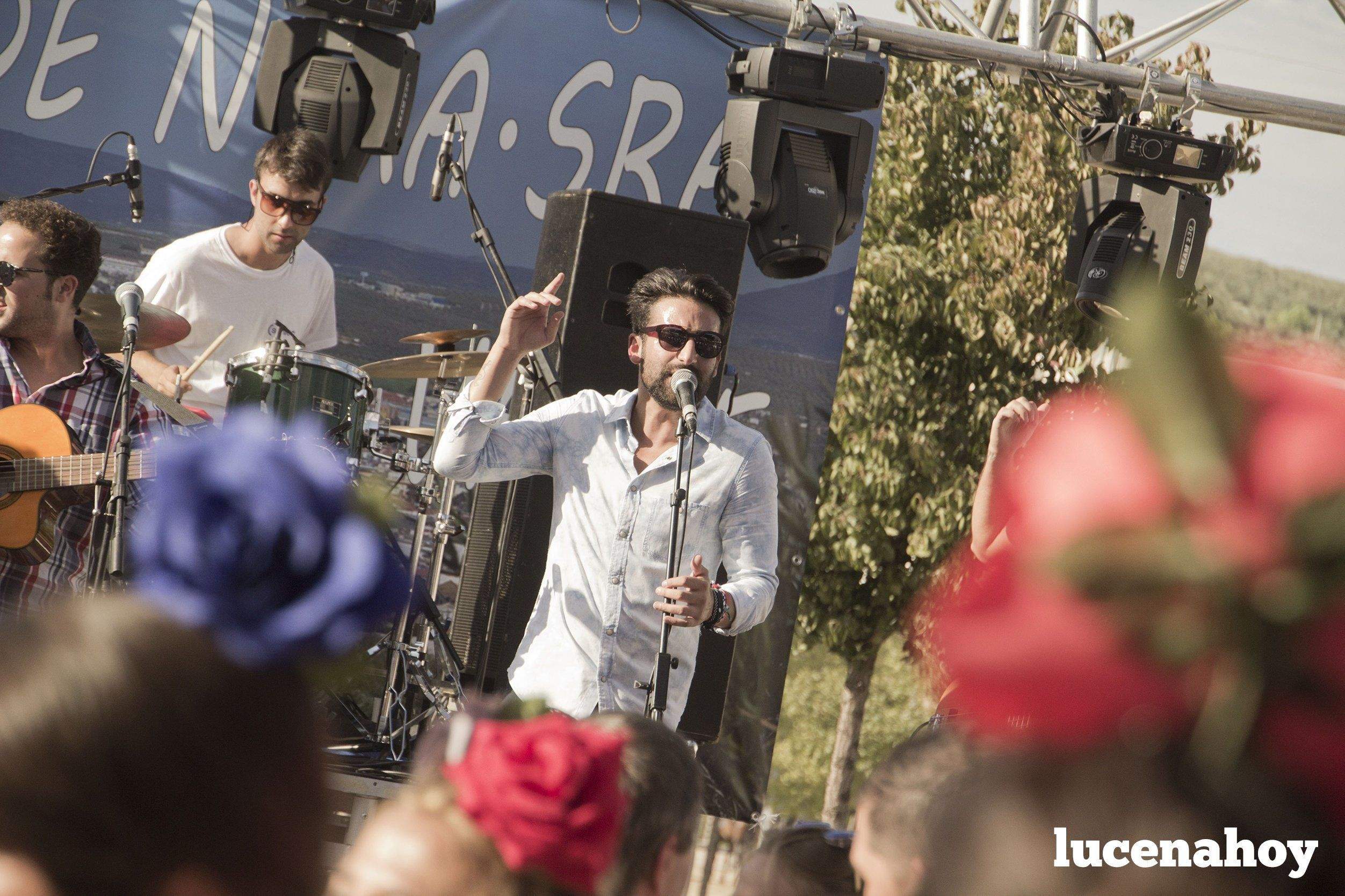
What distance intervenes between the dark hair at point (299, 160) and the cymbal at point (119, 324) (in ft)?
2.17

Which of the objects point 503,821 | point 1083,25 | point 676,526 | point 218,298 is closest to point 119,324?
point 218,298

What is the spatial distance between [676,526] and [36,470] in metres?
1.88

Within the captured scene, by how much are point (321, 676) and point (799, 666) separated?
2010cm

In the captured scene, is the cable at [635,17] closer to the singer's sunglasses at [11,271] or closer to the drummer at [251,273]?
the drummer at [251,273]

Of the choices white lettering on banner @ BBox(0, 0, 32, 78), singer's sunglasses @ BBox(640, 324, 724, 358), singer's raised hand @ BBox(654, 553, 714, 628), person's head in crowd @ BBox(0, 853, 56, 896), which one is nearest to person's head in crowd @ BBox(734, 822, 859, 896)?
singer's raised hand @ BBox(654, 553, 714, 628)

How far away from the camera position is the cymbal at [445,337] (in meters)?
5.38

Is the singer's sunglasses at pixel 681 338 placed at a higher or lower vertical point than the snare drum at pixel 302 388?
higher

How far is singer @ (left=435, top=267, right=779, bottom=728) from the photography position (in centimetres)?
386

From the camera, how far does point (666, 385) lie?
4098 millimetres

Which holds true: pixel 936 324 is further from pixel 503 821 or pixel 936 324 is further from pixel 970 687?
pixel 970 687

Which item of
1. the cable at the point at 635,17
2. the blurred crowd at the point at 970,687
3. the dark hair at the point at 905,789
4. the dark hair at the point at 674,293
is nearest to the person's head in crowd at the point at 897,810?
the dark hair at the point at 905,789

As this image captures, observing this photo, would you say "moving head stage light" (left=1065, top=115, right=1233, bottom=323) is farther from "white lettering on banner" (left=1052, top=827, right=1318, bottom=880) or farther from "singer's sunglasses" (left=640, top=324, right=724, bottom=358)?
"white lettering on banner" (left=1052, top=827, right=1318, bottom=880)

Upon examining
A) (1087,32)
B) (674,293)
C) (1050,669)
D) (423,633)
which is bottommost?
(423,633)

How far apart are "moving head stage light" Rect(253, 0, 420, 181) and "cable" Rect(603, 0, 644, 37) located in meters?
1.06
